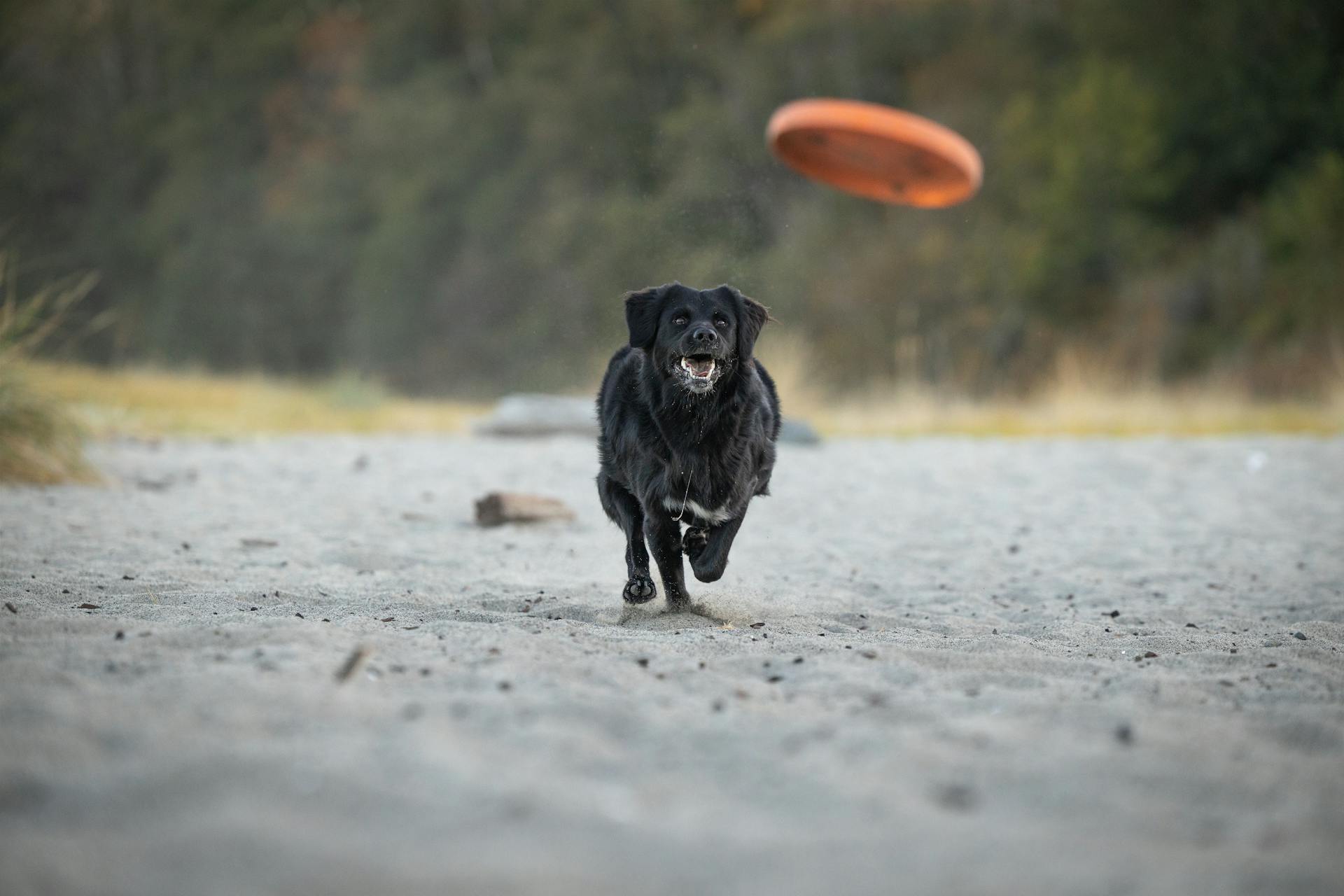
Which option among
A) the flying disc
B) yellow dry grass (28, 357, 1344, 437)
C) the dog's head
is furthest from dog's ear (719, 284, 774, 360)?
yellow dry grass (28, 357, 1344, 437)

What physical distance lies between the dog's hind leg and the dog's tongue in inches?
20.3

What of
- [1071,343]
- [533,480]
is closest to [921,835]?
[533,480]

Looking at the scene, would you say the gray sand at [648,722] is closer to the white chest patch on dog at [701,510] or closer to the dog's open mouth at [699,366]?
the white chest patch on dog at [701,510]

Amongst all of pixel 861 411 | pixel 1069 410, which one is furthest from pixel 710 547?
pixel 861 411

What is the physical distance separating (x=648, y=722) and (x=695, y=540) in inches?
61.0

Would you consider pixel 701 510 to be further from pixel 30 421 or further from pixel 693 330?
pixel 30 421

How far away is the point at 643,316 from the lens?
370cm

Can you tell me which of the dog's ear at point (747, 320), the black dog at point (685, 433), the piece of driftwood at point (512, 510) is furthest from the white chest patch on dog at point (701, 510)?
the piece of driftwood at point (512, 510)

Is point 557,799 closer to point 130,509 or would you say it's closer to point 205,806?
point 205,806

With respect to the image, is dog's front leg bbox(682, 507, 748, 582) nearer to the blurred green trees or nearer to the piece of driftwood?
the piece of driftwood

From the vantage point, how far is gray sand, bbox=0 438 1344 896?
1.66 meters

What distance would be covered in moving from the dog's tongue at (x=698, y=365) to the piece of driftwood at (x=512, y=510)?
7.65 feet

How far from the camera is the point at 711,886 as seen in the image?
159 centimetres

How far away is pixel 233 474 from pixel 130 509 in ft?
5.59
